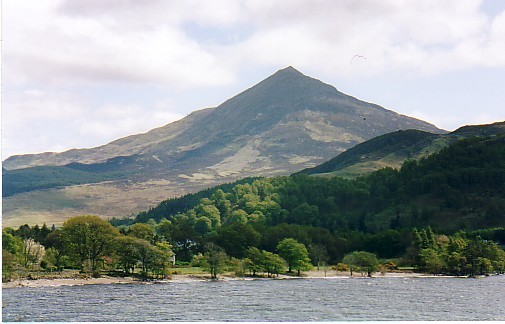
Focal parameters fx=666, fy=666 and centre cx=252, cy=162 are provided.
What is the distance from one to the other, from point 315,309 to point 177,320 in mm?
8117

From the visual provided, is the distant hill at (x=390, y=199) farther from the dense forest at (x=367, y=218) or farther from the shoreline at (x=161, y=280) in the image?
the shoreline at (x=161, y=280)

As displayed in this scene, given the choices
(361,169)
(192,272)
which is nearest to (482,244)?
(192,272)

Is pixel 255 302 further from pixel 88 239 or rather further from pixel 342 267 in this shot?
pixel 342 267

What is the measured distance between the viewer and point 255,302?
38.0m

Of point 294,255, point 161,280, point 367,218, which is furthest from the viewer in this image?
point 367,218

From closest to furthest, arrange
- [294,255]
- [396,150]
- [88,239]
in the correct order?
[88,239], [294,255], [396,150]

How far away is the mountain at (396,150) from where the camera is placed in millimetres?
167125

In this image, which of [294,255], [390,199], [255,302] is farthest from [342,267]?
[390,199]

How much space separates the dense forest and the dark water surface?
13880 millimetres

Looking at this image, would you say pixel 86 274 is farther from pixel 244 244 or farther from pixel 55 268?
pixel 244 244

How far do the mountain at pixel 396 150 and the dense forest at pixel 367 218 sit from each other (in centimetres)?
3511

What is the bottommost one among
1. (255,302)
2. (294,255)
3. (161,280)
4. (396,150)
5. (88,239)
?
(255,302)

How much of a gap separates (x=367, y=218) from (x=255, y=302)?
6801 centimetres

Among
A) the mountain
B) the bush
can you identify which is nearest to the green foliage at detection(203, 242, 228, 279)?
the bush
